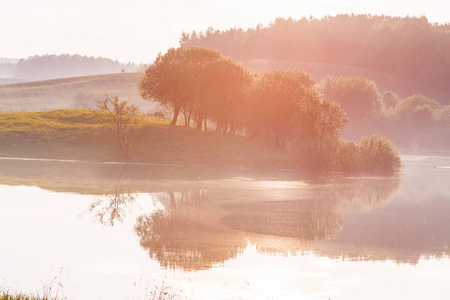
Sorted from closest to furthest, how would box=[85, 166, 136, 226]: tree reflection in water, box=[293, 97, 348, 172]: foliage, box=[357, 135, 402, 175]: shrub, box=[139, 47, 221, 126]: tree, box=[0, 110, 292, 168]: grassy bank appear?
box=[85, 166, 136, 226]: tree reflection in water, box=[293, 97, 348, 172]: foliage, box=[357, 135, 402, 175]: shrub, box=[0, 110, 292, 168]: grassy bank, box=[139, 47, 221, 126]: tree

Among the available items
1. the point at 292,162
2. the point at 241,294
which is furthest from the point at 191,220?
the point at 292,162

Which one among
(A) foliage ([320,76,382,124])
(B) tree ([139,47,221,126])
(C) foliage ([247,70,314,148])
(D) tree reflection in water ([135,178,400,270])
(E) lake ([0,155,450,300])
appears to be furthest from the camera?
(A) foliage ([320,76,382,124])

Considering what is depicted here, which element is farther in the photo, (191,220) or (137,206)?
(137,206)

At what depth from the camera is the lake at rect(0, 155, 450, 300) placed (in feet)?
54.9

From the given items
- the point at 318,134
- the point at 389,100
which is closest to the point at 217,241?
the point at 318,134

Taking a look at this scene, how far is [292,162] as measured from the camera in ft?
230

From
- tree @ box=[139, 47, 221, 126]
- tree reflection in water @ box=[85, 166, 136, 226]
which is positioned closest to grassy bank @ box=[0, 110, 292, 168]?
tree @ box=[139, 47, 221, 126]

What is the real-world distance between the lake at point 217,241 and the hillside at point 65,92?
121696 mm

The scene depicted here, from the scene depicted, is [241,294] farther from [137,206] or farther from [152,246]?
[137,206]

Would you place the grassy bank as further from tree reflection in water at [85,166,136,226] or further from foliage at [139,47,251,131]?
tree reflection in water at [85,166,136,226]

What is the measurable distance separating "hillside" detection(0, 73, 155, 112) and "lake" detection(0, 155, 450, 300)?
12170 cm

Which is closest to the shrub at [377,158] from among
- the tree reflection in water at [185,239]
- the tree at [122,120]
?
the tree at [122,120]

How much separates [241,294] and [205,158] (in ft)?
186

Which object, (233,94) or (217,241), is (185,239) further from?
(233,94)
